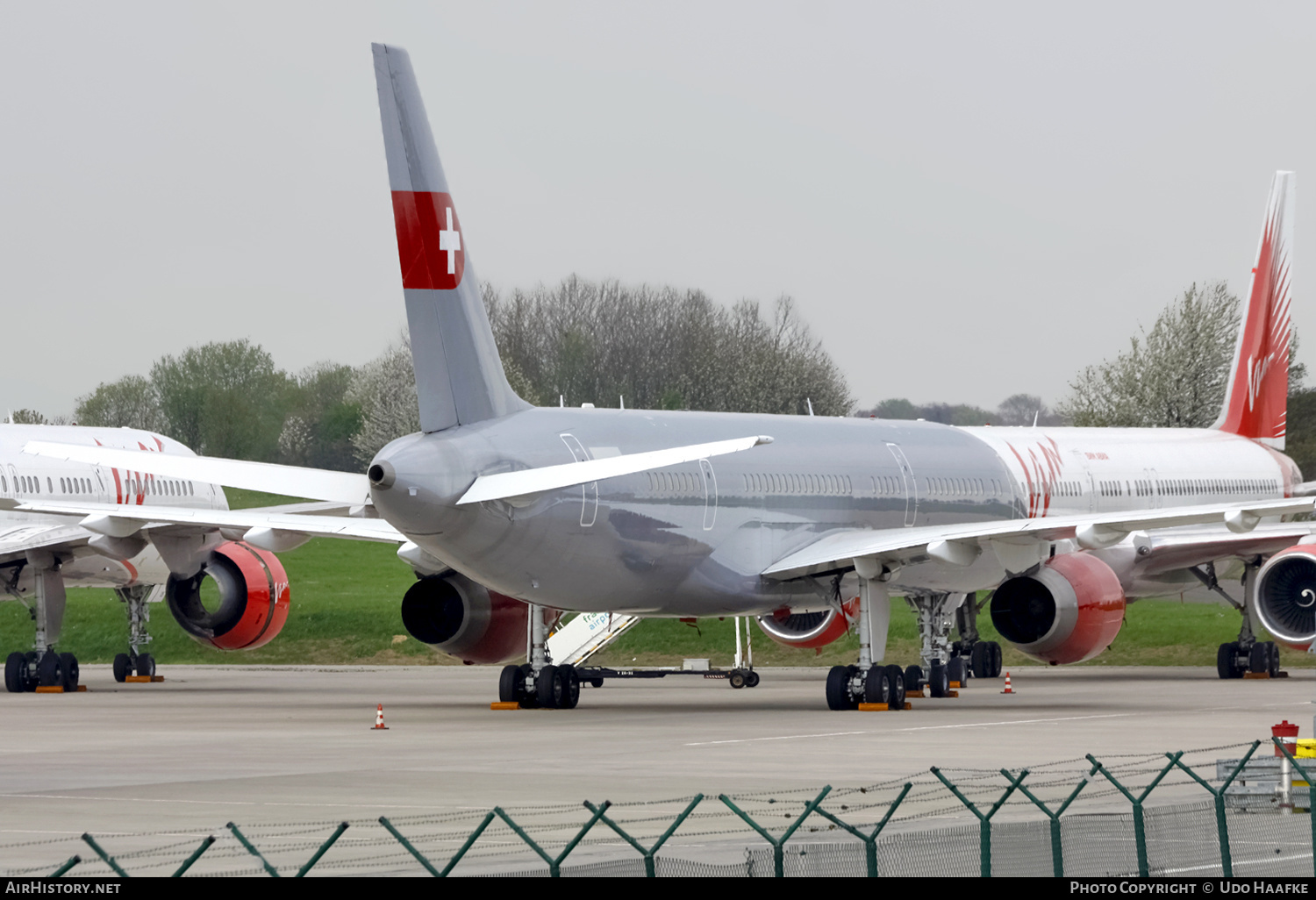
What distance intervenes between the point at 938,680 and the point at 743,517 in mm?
4648

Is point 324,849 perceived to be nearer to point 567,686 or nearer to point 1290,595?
point 567,686

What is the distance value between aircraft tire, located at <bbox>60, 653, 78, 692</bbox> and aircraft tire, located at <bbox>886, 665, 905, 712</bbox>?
14740 millimetres

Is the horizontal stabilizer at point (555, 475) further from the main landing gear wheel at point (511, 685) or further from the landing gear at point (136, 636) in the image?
the landing gear at point (136, 636)

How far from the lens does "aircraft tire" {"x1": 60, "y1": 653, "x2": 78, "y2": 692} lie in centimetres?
3353

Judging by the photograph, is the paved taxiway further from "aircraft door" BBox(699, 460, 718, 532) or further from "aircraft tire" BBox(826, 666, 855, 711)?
"aircraft door" BBox(699, 460, 718, 532)

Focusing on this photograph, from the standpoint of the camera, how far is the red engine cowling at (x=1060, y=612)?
1090 inches

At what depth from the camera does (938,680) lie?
29.6 m

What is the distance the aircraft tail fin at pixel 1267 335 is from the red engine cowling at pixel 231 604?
21.2m

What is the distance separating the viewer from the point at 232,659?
4906cm

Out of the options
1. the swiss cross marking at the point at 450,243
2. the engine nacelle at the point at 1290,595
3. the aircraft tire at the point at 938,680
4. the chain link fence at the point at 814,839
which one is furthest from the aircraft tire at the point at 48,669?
the chain link fence at the point at 814,839

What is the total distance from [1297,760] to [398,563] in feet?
198

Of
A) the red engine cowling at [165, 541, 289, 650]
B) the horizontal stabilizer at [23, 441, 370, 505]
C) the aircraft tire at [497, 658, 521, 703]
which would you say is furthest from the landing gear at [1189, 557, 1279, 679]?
the horizontal stabilizer at [23, 441, 370, 505]

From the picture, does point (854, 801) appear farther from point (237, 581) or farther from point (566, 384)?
point (566, 384)
